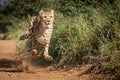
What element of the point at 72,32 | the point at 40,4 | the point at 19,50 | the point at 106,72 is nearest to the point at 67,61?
the point at 72,32

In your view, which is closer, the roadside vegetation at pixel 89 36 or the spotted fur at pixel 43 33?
the roadside vegetation at pixel 89 36

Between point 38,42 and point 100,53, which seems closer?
point 100,53

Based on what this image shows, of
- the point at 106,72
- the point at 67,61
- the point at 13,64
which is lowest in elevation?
the point at 13,64

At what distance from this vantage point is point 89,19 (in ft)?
33.8

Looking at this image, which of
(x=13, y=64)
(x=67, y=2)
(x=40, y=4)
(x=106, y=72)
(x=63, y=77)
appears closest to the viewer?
(x=106, y=72)

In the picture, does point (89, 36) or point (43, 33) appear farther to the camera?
point (43, 33)

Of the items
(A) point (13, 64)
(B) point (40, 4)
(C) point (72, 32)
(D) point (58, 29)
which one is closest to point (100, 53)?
(C) point (72, 32)

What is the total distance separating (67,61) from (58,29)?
149 centimetres

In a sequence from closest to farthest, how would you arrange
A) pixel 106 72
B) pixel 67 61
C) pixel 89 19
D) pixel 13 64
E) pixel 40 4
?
1. pixel 106 72
2. pixel 67 61
3. pixel 89 19
4. pixel 13 64
5. pixel 40 4

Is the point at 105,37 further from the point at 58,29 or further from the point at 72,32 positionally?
the point at 58,29

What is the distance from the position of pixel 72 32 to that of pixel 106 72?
2.53 m

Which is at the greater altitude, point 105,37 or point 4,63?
point 105,37

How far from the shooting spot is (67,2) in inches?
493

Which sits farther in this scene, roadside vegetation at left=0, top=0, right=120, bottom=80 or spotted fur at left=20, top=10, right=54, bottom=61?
spotted fur at left=20, top=10, right=54, bottom=61
